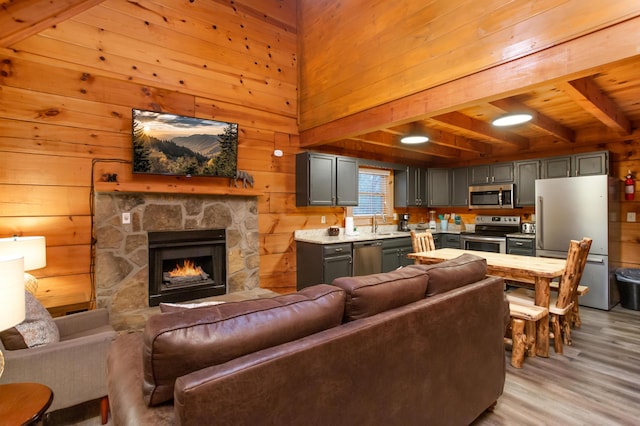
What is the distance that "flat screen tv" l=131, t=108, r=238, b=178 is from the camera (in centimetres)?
338

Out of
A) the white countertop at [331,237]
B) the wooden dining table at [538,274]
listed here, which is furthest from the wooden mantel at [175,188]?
the wooden dining table at [538,274]

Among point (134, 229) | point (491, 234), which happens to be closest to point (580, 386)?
point (491, 234)

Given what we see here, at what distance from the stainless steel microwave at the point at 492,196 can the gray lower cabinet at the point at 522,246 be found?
692 millimetres

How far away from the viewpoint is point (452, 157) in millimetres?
6184

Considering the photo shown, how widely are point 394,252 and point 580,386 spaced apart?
2.99 meters

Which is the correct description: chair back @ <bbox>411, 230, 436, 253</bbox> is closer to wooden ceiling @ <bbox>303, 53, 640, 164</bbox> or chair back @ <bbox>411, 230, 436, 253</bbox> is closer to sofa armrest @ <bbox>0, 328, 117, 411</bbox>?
wooden ceiling @ <bbox>303, 53, 640, 164</bbox>

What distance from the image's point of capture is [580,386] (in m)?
2.37

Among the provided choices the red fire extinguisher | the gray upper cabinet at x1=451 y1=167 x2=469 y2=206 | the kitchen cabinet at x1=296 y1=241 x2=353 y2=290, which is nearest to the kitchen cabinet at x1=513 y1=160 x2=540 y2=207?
the gray upper cabinet at x1=451 y1=167 x2=469 y2=206

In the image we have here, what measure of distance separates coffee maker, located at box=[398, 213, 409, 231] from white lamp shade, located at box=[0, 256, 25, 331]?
5.71 m

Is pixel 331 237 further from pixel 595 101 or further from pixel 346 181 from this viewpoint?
pixel 595 101

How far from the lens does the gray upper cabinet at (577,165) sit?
4.37 m

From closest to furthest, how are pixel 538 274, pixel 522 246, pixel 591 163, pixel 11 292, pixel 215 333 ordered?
pixel 215 333
pixel 11 292
pixel 538 274
pixel 591 163
pixel 522 246

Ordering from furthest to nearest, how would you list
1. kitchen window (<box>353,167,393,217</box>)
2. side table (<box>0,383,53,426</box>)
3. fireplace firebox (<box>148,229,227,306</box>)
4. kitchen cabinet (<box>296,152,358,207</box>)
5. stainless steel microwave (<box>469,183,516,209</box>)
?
kitchen window (<box>353,167,393,217</box>) → stainless steel microwave (<box>469,183,516,209</box>) → kitchen cabinet (<box>296,152,358,207</box>) → fireplace firebox (<box>148,229,227,306</box>) → side table (<box>0,383,53,426</box>)

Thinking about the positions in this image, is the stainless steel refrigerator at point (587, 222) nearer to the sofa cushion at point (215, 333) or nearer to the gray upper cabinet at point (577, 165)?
the gray upper cabinet at point (577, 165)
